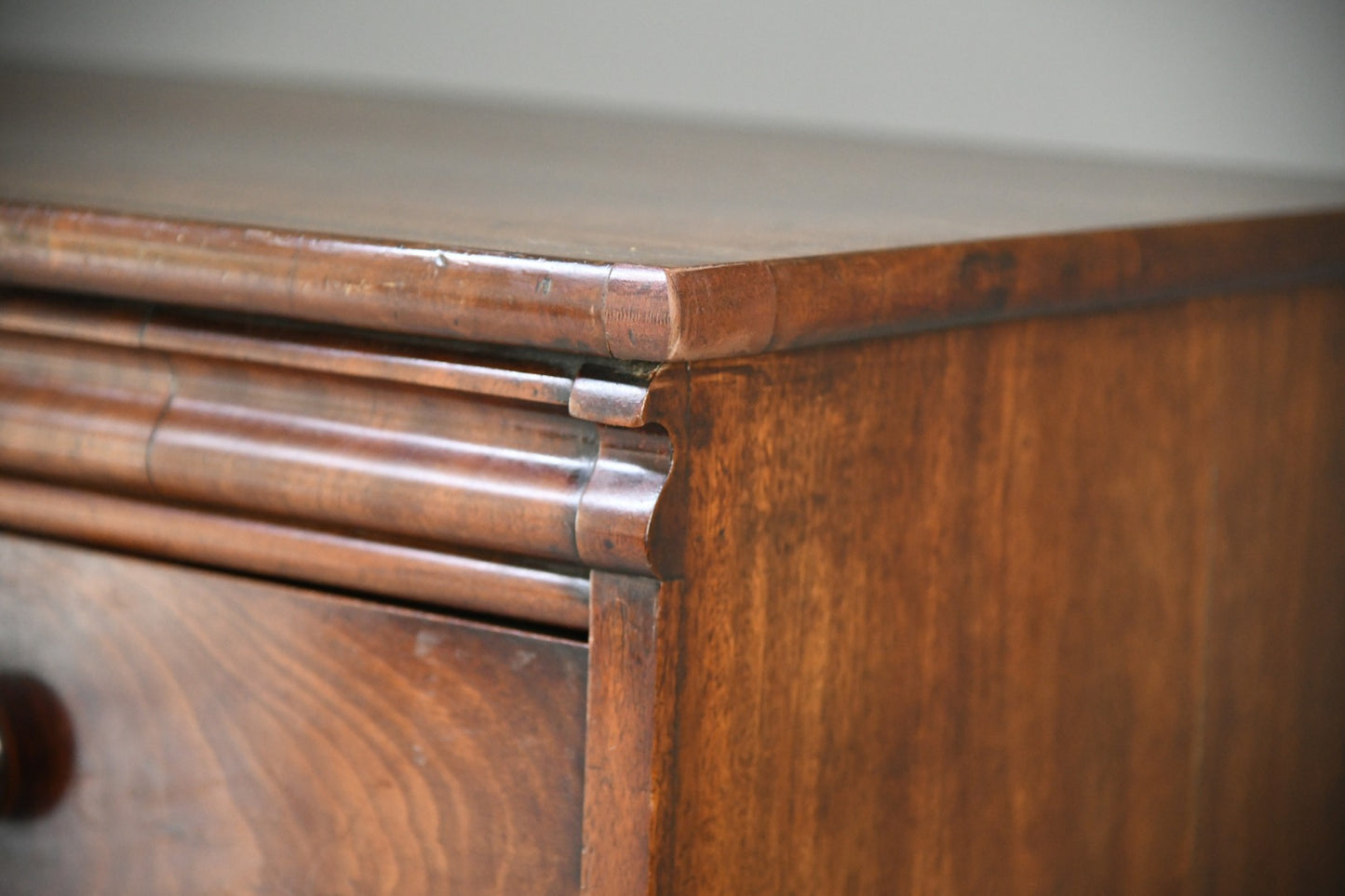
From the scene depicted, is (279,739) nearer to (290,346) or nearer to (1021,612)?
(290,346)

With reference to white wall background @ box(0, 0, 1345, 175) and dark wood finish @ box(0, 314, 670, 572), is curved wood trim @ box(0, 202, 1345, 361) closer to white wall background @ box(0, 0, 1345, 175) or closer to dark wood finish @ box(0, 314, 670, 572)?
dark wood finish @ box(0, 314, 670, 572)

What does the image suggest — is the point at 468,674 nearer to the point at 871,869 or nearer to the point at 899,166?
the point at 871,869

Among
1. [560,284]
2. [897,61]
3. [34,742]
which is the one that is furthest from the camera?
[897,61]

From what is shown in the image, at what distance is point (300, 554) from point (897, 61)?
1.25 meters

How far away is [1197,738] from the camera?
67 centimetres

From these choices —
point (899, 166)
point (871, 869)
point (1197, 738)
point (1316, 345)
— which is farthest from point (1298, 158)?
point (871, 869)

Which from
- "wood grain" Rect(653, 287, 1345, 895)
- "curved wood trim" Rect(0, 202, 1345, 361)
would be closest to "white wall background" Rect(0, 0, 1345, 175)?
"wood grain" Rect(653, 287, 1345, 895)

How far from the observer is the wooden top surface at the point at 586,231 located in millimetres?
386

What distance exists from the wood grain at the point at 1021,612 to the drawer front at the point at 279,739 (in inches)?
1.9

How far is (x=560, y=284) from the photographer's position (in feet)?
1.24

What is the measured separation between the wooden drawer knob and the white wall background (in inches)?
41.0

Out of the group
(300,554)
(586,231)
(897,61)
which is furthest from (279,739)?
(897,61)

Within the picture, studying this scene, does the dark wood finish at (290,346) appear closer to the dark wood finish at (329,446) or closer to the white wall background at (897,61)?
the dark wood finish at (329,446)

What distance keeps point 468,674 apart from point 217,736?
0.31 ft
